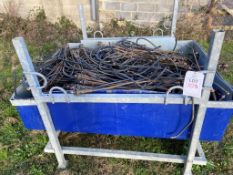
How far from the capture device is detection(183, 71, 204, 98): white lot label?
1.30 metres

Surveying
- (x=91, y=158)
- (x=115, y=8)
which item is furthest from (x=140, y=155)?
(x=115, y=8)

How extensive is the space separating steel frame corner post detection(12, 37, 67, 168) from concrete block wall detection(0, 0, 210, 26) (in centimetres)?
284

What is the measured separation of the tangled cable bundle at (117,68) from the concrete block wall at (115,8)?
1.86 meters

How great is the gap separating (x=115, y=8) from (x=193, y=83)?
3034 millimetres

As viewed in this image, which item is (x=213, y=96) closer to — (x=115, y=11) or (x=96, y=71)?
(x=96, y=71)

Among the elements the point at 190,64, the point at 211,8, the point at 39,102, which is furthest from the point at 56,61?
the point at 211,8

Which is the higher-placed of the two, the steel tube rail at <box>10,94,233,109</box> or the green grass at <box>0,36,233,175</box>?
the steel tube rail at <box>10,94,233,109</box>

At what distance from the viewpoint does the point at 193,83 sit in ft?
4.36

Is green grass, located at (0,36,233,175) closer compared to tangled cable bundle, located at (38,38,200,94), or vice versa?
tangled cable bundle, located at (38,38,200,94)

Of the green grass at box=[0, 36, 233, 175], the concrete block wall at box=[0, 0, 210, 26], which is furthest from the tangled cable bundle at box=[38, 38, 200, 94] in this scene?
the concrete block wall at box=[0, 0, 210, 26]

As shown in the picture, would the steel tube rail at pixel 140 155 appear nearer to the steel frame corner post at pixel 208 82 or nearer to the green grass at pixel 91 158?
the steel frame corner post at pixel 208 82

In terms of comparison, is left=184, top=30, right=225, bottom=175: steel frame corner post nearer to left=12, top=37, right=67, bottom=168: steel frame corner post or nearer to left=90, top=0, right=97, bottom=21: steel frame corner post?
left=12, top=37, right=67, bottom=168: steel frame corner post

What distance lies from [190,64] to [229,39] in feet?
8.27

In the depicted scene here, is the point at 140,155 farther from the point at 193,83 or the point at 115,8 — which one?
the point at 115,8
